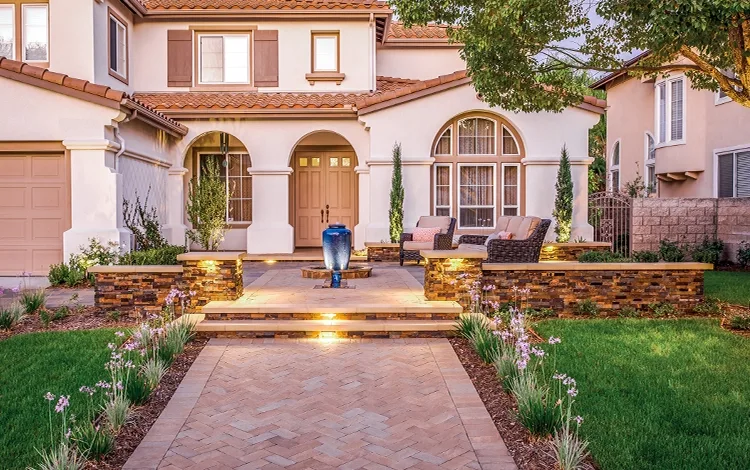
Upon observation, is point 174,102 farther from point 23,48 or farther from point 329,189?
point 329,189

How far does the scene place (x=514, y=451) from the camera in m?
4.88

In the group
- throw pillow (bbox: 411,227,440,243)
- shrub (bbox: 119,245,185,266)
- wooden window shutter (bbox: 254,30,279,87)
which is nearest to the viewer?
shrub (bbox: 119,245,185,266)

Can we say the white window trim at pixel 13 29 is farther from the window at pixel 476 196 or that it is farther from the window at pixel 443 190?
the window at pixel 476 196

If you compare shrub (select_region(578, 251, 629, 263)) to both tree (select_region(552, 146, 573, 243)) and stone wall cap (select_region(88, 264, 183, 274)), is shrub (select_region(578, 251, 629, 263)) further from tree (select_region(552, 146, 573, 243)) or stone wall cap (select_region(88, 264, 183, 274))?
stone wall cap (select_region(88, 264, 183, 274))

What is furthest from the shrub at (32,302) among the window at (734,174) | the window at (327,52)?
the window at (734,174)

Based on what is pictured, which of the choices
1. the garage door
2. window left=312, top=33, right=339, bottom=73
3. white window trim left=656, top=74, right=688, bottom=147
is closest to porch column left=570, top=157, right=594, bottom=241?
white window trim left=656, top=74, right=688, bottom=147

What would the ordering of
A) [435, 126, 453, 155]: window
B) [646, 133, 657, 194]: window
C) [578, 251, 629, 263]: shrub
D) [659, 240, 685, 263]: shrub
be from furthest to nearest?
[646, 133, 657, 194]: window
[435, 126, 453, 155]: window
[659, 240, 685, 263]: shrub
[578, 251, 629, 263]: shrub

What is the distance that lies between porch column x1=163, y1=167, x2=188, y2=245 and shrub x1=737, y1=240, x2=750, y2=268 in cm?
1378

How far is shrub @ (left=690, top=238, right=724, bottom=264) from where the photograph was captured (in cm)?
1620

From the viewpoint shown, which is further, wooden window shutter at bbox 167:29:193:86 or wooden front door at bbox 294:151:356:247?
wooden front door at bbox 294:151:356:247

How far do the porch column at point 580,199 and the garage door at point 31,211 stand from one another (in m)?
11.8

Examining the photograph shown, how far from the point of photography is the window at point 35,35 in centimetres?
1550

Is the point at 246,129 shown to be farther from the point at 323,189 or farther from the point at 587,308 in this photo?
the point at 587,308

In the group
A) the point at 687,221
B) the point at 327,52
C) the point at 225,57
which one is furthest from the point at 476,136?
the point at 225,57
